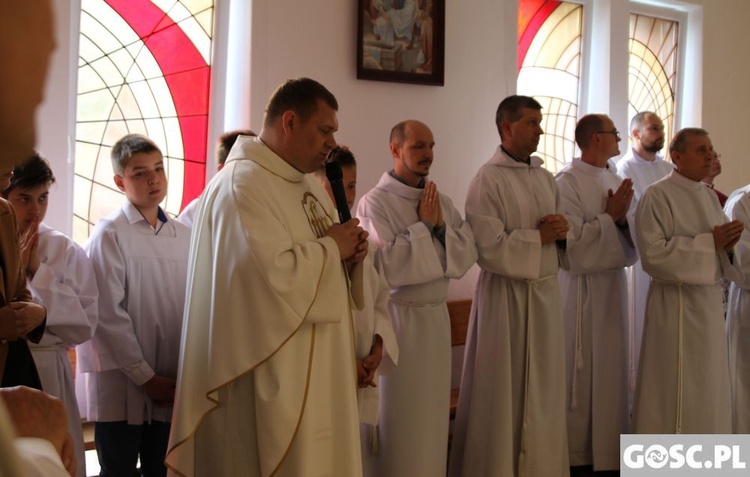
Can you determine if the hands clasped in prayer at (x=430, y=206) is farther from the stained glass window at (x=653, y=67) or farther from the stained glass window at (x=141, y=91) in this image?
the stained glass window at (x=653, y=67)

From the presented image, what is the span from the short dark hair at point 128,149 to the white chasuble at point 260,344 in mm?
864

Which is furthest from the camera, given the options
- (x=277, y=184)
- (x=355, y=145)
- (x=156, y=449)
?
(x=355, y=145)

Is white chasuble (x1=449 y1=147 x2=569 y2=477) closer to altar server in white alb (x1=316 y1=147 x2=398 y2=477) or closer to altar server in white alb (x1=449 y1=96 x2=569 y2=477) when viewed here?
altar server in white alb (x1=449 y1=96 x2=569 y2=477)

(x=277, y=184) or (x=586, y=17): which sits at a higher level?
(x=586, y=17)

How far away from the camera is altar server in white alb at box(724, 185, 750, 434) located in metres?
5.79

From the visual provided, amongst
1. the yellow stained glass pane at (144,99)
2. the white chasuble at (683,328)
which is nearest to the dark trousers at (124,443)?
the yellow stained glass pane at (144,99)

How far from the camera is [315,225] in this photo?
10.8 feet

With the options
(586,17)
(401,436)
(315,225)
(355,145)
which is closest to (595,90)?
(586,17)

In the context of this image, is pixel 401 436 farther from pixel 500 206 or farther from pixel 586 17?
pixel 586 17

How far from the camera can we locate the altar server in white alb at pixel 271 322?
9.54 ft

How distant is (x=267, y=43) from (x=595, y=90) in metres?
3.56

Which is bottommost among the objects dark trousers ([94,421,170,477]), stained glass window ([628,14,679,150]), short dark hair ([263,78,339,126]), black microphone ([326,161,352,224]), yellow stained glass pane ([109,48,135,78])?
dark trousers ([94,421,170,477])

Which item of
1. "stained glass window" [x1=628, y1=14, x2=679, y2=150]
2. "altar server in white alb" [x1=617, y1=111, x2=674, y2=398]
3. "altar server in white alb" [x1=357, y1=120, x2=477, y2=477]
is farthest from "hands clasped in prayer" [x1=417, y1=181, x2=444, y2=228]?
"stained glass window" [x1=628, y1=14, x2=679, y2=150]

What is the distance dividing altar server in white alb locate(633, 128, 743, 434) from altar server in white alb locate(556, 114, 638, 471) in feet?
0.98
